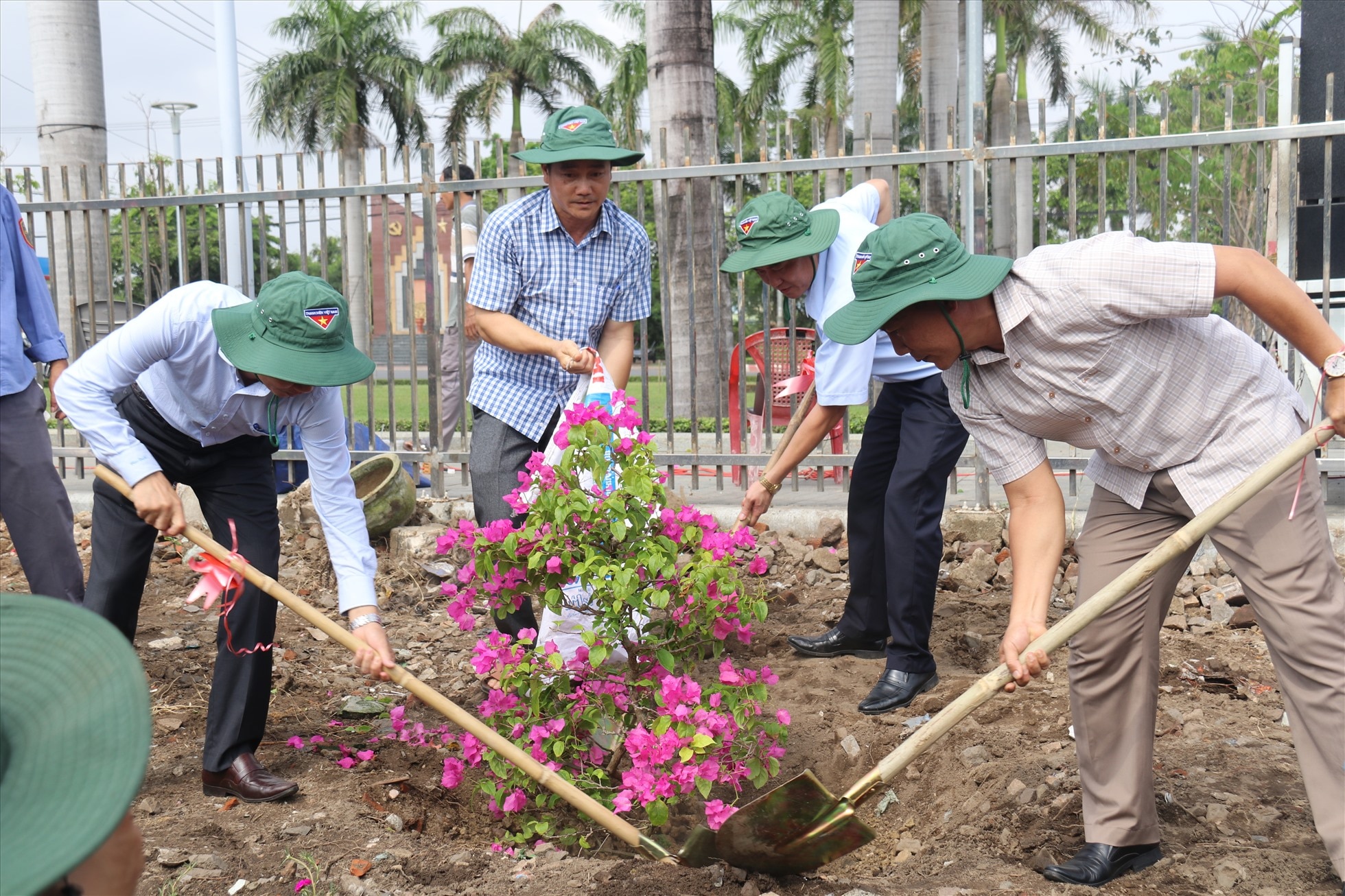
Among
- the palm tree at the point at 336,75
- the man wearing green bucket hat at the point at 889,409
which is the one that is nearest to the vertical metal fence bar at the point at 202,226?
the man wearing green bucket hat at the point at 889,409

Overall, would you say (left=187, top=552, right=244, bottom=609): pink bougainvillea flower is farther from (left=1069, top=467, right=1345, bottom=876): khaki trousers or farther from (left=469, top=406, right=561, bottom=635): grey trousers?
(left=1069, top=467, right=1345, bottom=876): khaki trousers

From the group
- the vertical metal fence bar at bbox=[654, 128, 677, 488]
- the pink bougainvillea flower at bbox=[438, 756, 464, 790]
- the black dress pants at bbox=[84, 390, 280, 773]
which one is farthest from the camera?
the vertical metal fence bar at bbox=[654, 128, 677, 488]

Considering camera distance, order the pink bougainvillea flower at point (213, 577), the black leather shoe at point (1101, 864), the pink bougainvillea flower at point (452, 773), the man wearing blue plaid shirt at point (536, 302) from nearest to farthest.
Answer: the black leather shoe at point (1101, 864) < the pink bougainvillea flower at point (213, 577) < the pink bougainvillea flower at point (452, 773) < the man wearing blue plaid shirt at point (536, 302)

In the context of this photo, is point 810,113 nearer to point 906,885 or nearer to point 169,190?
point 169,190

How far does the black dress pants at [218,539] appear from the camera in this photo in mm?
3459

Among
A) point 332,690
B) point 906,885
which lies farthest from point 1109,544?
point 332,690

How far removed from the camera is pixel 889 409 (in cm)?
452

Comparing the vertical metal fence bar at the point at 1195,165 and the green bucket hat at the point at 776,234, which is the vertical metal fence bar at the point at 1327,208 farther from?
the green bucket hat at the point at 776,234

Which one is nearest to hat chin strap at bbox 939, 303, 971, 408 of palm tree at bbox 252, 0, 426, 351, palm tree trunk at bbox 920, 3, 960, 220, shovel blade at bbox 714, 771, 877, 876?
shovel blade at bbox 714, 771, 877, 876

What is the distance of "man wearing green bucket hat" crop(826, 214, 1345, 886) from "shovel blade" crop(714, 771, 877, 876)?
568 mm

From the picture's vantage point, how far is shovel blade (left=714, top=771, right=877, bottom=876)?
9.08 ft

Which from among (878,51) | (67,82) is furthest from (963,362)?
(878,51)

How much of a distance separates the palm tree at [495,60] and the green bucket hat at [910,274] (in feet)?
116

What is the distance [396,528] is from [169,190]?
9.60 feet
